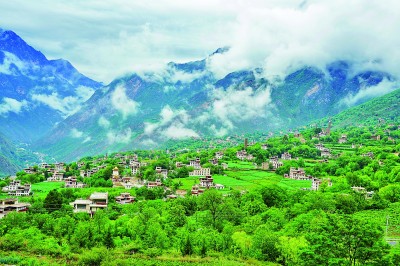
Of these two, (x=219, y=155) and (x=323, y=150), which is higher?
(x=323, y=150)

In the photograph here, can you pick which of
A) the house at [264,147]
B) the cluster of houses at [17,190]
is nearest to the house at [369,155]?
the house at [264,147]

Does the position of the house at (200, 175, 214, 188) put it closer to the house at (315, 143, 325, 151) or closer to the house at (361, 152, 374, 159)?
the house at (361, 152, 374, 159)

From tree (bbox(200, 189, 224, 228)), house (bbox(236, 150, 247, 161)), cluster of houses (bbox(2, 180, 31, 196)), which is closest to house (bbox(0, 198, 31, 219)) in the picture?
cluster of houses (bbox(2, 180, 31, 196))

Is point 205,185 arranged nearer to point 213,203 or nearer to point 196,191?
point 196,191

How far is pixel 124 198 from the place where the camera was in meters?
60.3

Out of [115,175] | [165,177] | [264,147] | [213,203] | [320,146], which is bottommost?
[213,203]

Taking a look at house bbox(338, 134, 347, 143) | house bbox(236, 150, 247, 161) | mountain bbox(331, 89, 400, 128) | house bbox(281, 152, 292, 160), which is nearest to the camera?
house bbox(281, 152, 292, 160)

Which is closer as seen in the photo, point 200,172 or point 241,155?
point 200,172

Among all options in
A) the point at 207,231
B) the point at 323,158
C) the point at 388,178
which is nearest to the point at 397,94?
the point at 323,158

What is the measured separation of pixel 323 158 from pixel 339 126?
68106 mm

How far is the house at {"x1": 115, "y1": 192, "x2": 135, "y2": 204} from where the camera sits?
59425 millimetres

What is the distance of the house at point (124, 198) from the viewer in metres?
59.4

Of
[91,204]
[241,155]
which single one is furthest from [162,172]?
[91,204]

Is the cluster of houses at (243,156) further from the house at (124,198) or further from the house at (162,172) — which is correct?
the house at (124,198)
